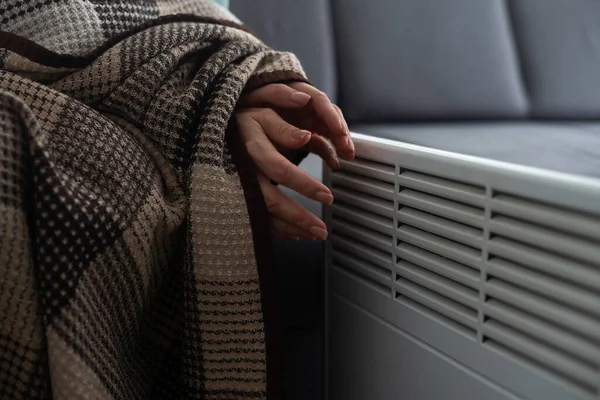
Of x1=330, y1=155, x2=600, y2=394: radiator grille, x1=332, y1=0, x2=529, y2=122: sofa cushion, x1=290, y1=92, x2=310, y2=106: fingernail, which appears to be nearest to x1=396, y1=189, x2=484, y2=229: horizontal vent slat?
x1=330, y1=155, x2=600, y2=394: radiator grille

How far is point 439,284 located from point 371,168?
0.38ft

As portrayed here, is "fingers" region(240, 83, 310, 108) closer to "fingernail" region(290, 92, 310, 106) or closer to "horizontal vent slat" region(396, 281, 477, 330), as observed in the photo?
"fingernail" region(290, 92, 310, 106)

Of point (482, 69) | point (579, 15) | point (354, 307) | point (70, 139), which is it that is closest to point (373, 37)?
point (482, 69)

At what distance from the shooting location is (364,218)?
21.1 inches

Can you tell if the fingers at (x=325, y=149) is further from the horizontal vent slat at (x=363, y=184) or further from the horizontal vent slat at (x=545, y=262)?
the horizontal vent slat at (x=545, y=262)

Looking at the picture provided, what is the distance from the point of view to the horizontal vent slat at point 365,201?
506 mm

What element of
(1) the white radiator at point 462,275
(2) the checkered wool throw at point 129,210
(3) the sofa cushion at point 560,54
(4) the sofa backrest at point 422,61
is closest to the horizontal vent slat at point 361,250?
(1) the white radiator at point 462,275

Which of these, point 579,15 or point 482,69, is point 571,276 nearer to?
point 482,69

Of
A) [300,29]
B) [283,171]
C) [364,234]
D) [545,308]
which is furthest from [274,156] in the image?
[300,29]

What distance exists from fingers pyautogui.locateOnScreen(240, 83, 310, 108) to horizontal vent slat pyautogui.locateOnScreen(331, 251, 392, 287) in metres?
0.15

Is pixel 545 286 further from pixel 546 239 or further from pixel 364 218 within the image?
pixel 364 218

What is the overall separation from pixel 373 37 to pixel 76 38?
55 cm

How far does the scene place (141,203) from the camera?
1.44ft

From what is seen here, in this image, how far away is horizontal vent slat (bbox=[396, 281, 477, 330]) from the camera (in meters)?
0.44
